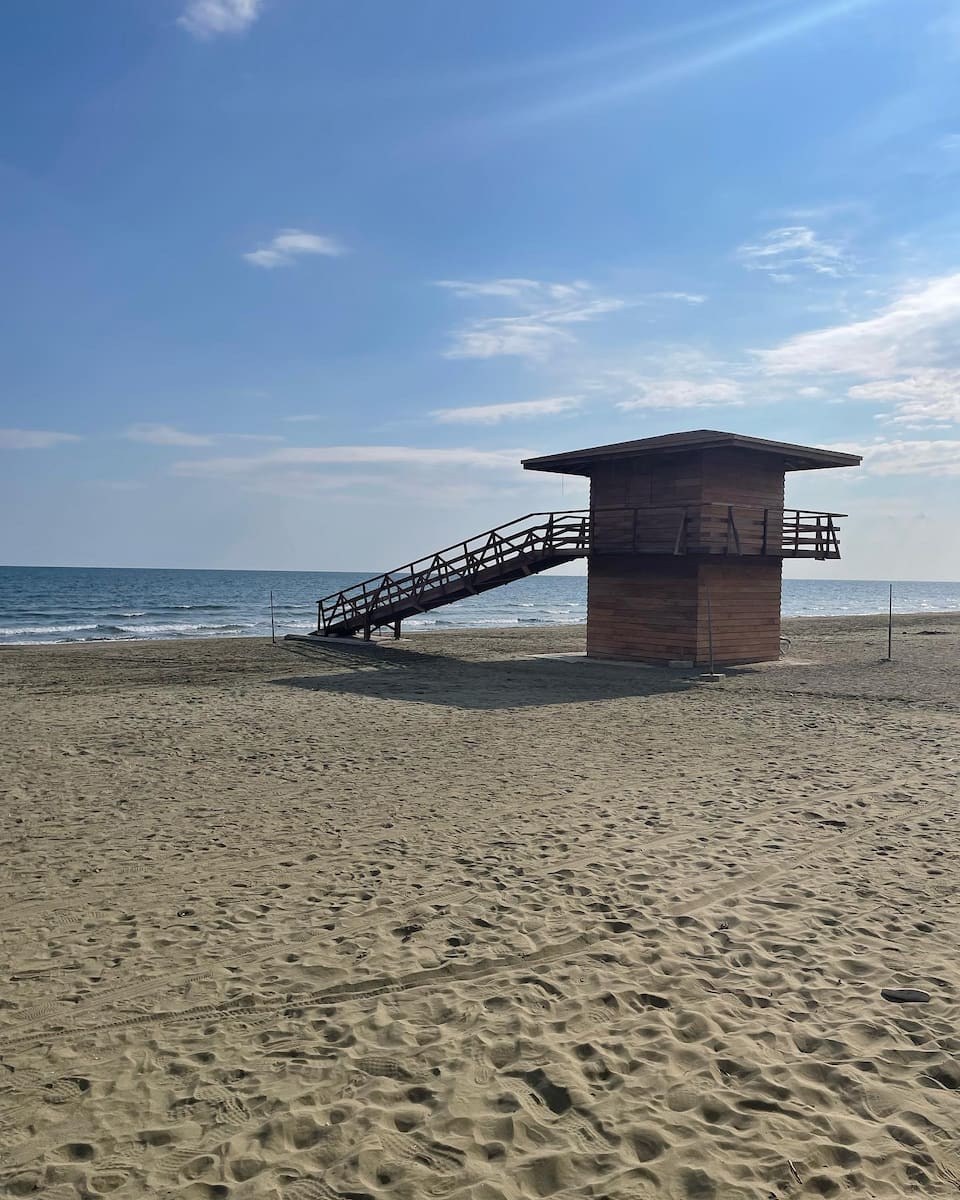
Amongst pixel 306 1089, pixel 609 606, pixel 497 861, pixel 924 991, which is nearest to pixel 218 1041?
pixel 306 1089

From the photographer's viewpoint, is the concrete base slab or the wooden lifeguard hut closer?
the wooden lifeguard hut

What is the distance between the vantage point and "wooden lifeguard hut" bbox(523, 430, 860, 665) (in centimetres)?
2022

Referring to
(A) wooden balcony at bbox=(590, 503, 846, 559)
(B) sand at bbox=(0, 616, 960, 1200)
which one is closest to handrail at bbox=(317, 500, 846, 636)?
(A) wooden balcony at bbox=(590, 503, 846, 559)

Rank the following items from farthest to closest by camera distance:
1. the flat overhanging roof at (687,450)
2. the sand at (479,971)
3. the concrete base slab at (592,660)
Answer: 1. the concrete base slab at (592,660)
2. the flat overhanging roof at (687,450)
3. the sand at (479,971)

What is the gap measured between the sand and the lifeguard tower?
366 inches

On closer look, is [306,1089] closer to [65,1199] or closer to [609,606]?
[65,1199]

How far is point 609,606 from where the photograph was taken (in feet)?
74.7

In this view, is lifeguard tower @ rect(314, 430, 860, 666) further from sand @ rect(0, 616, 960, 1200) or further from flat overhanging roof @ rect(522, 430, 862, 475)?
sand @ rect(0, 616, 960, 1200)

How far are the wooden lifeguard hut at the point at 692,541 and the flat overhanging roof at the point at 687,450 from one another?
35mm

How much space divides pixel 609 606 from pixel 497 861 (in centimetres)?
1616

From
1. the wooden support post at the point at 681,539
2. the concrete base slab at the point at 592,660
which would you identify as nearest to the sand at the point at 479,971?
the wooden support post at the point at 681,539

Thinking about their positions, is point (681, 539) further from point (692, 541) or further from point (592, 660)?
point (592, 660)

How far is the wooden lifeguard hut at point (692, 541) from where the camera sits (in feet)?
66.3

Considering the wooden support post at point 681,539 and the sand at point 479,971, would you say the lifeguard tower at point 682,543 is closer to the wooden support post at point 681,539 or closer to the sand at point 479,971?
the wooden support post at point 681,539
